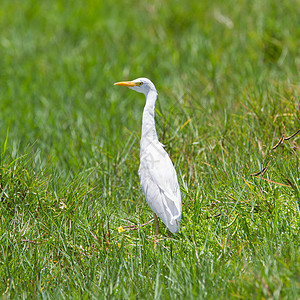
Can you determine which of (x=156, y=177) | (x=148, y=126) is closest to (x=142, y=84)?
(x=148, y=126)

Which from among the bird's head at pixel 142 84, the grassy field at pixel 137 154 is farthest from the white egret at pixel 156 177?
the grassy field at pixel 137 154

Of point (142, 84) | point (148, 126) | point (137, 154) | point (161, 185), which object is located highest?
point (142, 84)

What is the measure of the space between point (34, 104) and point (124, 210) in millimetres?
3368

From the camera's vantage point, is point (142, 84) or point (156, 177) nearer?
point (156, 177)

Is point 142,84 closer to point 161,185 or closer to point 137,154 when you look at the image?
point 161,185

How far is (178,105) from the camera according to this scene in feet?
17.0

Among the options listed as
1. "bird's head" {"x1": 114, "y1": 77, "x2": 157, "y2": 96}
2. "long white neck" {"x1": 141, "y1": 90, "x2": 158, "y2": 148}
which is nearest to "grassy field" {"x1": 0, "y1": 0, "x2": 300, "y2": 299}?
"long white neck" {"x1": 141, "y1": 90, "x2": 158, "y2": 148}

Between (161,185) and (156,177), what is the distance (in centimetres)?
8

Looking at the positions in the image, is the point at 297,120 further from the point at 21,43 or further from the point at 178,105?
the point at 21,43

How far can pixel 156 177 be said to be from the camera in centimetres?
323

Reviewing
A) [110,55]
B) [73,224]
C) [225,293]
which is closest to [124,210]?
[73,224]

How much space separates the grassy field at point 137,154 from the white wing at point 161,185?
0.59 ft

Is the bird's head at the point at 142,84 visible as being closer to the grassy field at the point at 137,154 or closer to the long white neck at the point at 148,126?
the long white neck at the point at 148,126

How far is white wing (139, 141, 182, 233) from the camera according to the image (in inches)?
120
